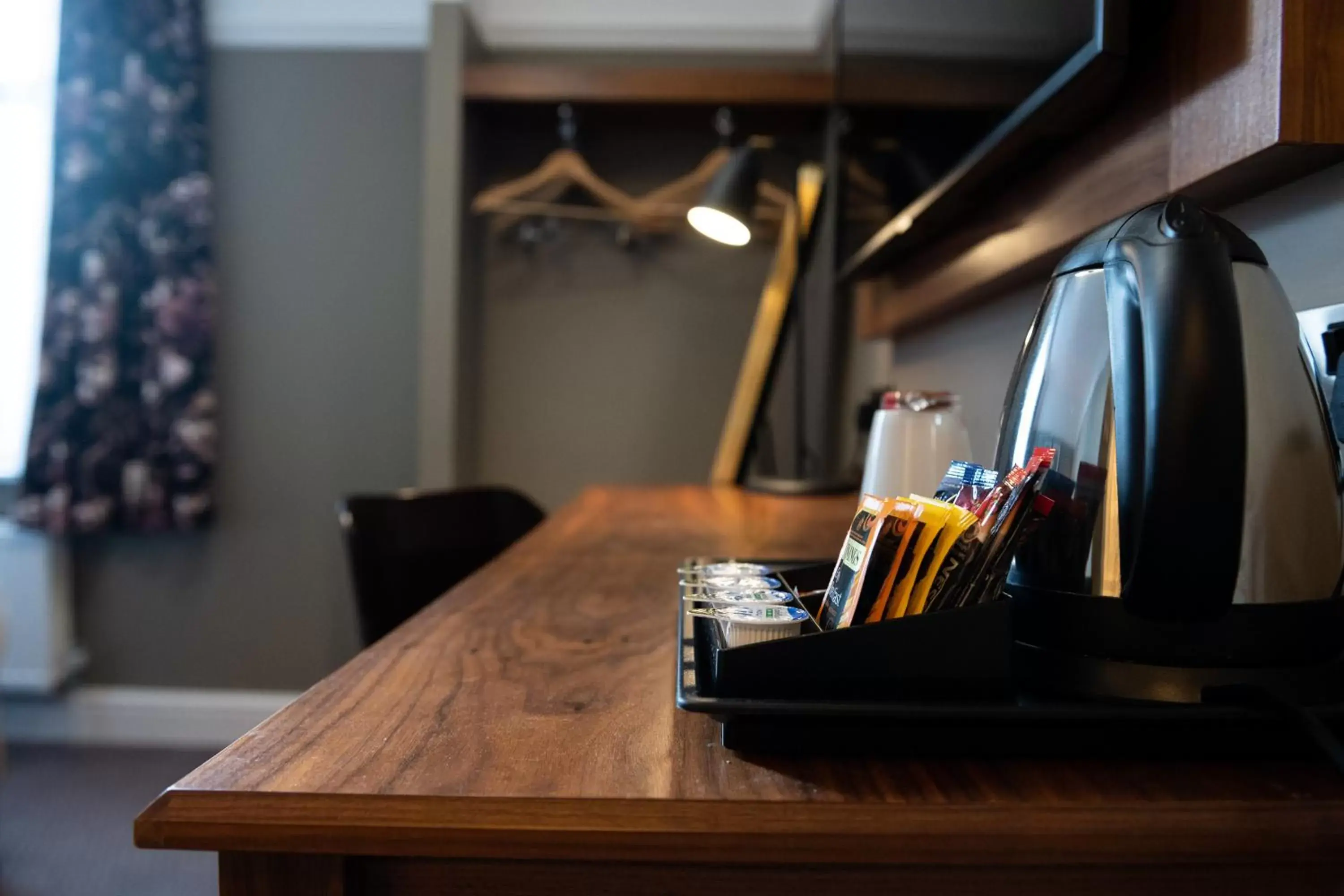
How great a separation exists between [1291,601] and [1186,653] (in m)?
0.06

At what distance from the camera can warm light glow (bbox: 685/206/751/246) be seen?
5.27 ft

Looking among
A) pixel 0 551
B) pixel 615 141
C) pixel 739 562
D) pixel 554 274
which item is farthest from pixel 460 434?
pixel 739 562

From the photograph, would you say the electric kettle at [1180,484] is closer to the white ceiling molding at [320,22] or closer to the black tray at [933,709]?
the black tray at [933,709]

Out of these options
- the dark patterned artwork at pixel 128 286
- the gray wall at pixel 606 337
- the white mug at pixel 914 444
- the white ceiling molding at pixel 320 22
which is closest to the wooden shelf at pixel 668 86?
the gray wall at pixel 606 337

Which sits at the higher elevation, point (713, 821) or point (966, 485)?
point (966, 485)

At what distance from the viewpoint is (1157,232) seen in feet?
1.25

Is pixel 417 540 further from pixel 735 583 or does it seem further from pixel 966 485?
pixel 966 485

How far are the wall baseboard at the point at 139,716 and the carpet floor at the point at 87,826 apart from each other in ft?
0.15

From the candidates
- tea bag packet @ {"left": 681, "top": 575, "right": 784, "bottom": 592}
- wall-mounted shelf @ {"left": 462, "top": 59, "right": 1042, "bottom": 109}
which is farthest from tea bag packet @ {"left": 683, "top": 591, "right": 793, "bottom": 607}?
wall-mounted shelf @ {"left": 462, "top": 59, "right": 1042, "bottom": 109}

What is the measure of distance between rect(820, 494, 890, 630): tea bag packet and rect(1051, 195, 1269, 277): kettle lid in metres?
0.17

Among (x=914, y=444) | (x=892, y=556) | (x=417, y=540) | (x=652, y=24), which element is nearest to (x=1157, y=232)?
(x=892, y=556)

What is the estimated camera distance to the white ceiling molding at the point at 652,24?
2254 millimetres

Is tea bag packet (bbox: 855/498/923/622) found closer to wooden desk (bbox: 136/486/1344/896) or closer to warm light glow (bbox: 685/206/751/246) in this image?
wooden desk (bbox: 136/486/1344/896)

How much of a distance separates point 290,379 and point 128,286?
46 centimetres
